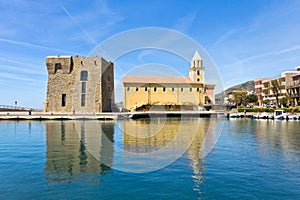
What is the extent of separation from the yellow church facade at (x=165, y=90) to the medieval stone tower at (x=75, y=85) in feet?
67.8

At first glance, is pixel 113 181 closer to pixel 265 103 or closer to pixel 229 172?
pixel 229 172

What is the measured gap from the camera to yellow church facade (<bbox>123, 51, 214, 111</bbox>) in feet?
199

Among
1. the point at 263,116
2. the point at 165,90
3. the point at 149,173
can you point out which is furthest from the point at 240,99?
the point at 149,173

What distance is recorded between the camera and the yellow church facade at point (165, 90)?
60.8m

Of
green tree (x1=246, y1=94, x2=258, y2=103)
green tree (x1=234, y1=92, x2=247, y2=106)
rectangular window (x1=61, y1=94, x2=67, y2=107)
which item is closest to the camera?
rectangular window (x1=61, y1=94, x2=67, y2=107)

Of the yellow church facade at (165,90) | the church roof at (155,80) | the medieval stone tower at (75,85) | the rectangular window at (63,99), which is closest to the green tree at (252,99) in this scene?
the yellow church facade at (165,90)

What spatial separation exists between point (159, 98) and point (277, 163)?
5200 cm

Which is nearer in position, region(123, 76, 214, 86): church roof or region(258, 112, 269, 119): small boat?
region(258, 112, 269, 119): small boat

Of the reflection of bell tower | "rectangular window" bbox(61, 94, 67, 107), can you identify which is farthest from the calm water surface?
the reflection of bell tower

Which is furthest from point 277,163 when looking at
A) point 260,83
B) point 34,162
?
point 260,83

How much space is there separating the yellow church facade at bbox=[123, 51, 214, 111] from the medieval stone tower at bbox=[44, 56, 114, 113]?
20.7m

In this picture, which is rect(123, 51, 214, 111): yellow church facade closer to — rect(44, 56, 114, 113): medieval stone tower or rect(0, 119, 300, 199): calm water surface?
rect(44, 56, 114, 113): medieval stone tower

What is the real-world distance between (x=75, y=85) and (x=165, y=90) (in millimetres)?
27114

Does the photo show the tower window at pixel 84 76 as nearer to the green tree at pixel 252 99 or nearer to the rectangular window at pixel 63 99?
the rectangular window at pixel 63 99
